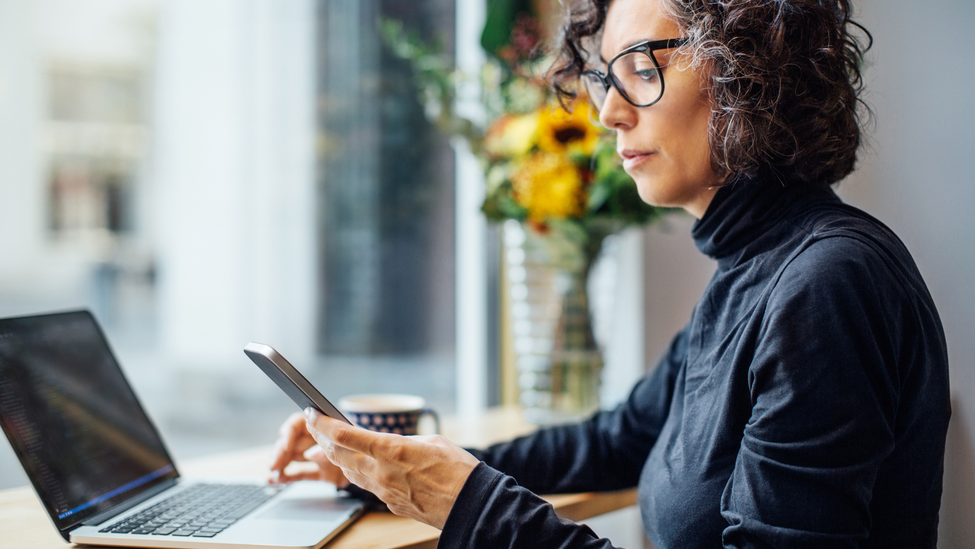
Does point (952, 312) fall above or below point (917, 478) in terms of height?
above

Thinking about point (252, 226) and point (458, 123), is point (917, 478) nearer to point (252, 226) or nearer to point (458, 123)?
point (458, 123)

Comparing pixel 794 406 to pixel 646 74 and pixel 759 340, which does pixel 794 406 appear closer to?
pixel 759 340

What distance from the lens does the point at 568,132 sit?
3.77 feet

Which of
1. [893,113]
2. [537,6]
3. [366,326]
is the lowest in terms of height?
[366,326]

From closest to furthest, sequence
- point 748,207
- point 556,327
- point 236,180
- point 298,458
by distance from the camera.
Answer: point 748,207
point 298,458
point 556,327
point 236,180

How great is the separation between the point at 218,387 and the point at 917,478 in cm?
145

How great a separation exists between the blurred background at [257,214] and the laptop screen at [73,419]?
0.47 meters

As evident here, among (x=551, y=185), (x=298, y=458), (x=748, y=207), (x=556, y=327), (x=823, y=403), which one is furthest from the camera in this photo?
(x=556, y=327)

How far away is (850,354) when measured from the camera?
544 millimetres

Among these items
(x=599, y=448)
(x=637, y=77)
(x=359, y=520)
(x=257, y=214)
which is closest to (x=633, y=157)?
(x=637, y=77)

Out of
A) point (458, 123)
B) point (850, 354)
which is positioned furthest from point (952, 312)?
point (458, 123)

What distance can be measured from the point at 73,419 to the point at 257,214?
919 mm

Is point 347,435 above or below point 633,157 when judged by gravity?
below

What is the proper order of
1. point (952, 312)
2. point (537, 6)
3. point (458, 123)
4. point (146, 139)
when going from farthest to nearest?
point (537, 6), point (146, 139), point (458, 123), point (952, 312)
